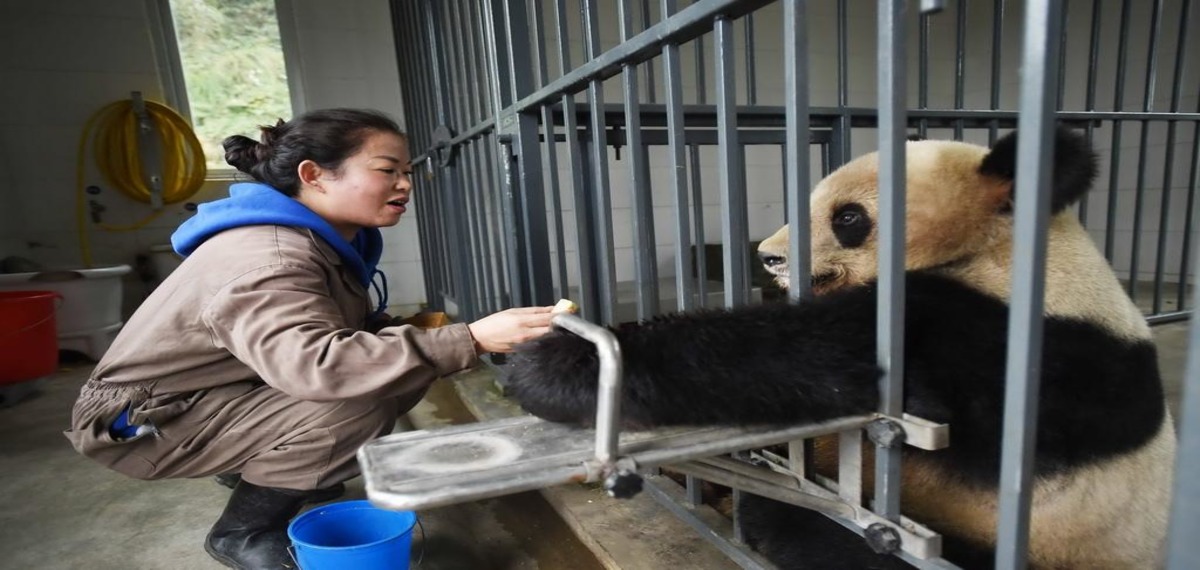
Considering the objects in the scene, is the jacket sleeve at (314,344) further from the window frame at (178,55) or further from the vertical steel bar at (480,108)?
the window frame at (178,55)

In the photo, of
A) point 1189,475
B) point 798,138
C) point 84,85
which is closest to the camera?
point 1189,475

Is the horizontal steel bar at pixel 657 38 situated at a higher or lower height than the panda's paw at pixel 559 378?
higher

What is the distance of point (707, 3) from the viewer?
89cm

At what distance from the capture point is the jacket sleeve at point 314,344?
1082 millimetres

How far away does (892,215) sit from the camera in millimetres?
729

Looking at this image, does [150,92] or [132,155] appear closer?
[132,155]

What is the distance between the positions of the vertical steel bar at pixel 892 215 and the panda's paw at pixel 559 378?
36cm

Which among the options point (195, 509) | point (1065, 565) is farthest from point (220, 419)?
point (1065, 565)

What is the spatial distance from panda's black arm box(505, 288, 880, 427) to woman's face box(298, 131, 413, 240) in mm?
892

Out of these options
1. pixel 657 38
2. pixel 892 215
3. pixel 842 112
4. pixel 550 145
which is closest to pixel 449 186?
pixel 550 145

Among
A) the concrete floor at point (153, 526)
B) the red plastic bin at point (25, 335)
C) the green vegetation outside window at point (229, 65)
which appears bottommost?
the concrete floor at point (153, 526)

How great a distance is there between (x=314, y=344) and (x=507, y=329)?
0.33 metres

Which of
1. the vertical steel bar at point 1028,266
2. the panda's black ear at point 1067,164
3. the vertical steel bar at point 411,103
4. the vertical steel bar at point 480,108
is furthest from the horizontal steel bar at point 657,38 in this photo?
the vertical steel bar at point 411,103

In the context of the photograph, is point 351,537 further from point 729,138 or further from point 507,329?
point 729,138
